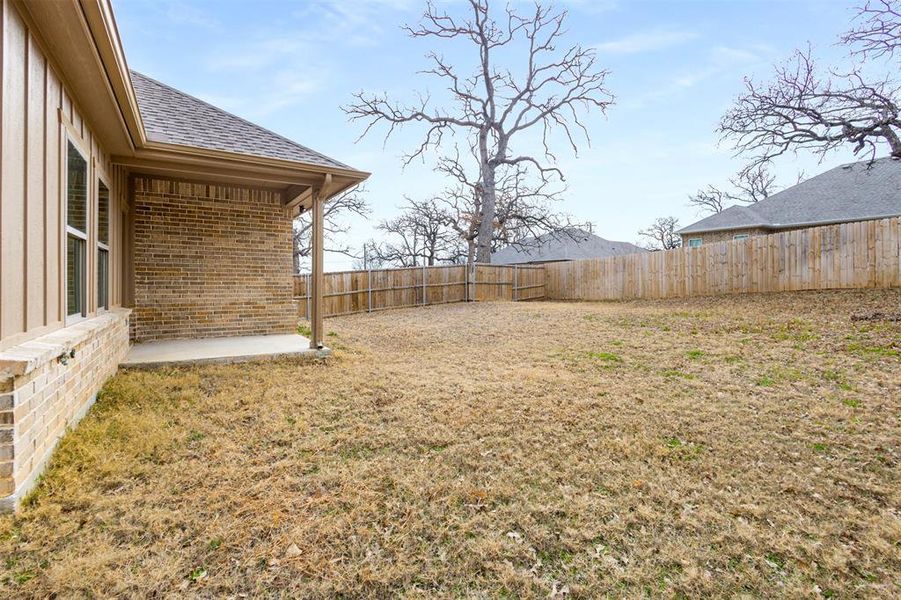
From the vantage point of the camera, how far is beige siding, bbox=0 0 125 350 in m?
2.34

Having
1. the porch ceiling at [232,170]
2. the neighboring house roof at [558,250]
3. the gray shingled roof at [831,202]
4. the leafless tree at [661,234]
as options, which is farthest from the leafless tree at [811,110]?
the leafless tree at [661,234]

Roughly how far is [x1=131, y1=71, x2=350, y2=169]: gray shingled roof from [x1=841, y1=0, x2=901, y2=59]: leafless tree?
38.0 ft

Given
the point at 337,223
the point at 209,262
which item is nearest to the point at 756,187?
the point at 337,223

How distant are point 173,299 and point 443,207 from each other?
19.3m

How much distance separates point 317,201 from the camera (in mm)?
6281

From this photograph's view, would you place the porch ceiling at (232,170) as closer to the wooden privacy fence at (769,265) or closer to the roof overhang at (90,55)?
the roof overhang at (90,55)

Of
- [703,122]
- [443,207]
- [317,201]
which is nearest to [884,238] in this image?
[703,122]

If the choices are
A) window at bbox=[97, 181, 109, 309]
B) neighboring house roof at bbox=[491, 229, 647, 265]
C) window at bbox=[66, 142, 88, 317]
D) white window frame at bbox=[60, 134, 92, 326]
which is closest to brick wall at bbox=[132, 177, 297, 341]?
window at bbox=[97, 181, 109, 309]

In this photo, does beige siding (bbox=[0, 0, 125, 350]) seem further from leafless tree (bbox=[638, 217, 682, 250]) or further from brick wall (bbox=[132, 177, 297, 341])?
leafless tree (bbox=[638, 217, 682, 250])

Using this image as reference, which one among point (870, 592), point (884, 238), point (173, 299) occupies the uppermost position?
point (884, 238)

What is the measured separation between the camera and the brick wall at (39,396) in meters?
2.20

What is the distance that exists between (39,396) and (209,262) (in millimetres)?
4579

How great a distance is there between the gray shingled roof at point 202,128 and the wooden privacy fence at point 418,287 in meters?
6.46

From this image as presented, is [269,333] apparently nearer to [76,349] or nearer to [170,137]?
[170,137]
